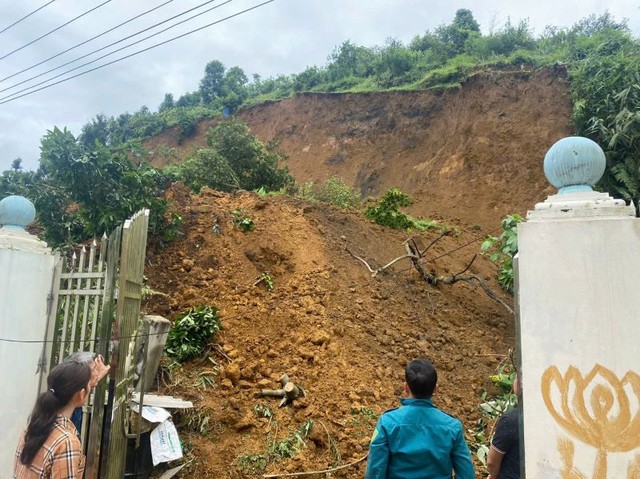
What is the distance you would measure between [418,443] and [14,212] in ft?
10.8

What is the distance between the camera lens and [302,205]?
943 centimetres

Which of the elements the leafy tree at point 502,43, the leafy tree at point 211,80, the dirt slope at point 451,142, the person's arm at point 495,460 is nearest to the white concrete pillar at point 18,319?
the person's arm at point 495,460

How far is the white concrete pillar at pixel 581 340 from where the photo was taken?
82.5 inches

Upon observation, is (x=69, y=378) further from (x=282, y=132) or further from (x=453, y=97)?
(x=282, y=132)

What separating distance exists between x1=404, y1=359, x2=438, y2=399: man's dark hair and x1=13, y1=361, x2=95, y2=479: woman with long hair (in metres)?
1.48

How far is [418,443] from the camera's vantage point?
234cm

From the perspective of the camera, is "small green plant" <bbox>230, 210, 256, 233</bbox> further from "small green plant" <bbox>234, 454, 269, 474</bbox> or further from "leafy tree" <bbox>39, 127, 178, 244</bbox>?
"small green plant" <bbox>234, 454, 269, 474</bbox>

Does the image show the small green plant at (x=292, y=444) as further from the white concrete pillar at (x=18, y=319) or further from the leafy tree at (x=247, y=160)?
the leafy tree at (x=247, y=160)

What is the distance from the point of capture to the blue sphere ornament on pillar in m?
2.35

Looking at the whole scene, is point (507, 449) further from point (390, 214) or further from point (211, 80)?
point (211, 80)

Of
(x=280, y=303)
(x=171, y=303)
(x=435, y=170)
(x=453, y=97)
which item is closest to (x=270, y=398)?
(x=280, y=303)

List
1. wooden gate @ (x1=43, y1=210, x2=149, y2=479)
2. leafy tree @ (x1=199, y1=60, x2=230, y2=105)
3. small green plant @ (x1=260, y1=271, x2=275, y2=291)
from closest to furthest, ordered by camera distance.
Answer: wooden gate @ (x1=43, y1=210, x2=149, y2=479) → small green plant @ (x1=260, y1=271, x2=275, y2=291) → leafy tree @ (x1=199, y1=60, x2=230, y2=105)

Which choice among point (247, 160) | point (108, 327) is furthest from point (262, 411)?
point (247, 160)

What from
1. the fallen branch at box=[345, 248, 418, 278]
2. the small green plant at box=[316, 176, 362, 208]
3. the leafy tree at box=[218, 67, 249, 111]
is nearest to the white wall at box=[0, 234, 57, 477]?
the fallen branch at box=[345, 248, 418, 278]
